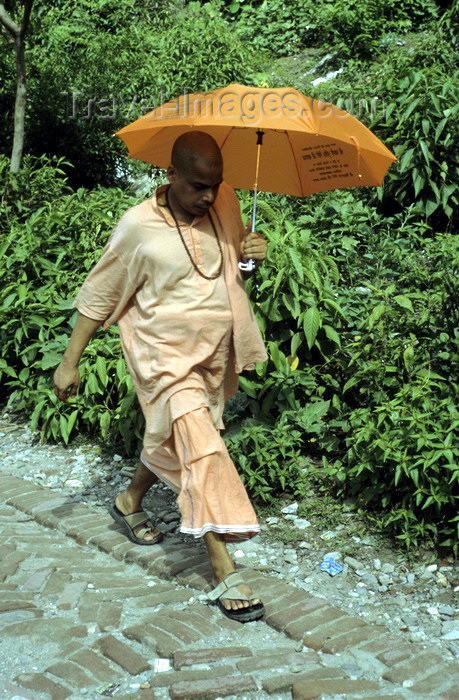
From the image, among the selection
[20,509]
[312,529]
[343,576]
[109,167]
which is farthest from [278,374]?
[109,167]

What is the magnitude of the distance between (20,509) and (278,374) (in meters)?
1.50

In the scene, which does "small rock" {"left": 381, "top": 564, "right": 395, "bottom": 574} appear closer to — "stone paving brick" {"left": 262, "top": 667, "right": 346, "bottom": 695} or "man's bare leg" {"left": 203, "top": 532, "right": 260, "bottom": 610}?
"man's bare leg" {"left": 203, "top": 532, "right": 260, "bottom": 610}

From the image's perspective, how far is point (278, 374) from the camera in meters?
4.62

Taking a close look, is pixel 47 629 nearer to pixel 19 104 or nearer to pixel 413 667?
pixel 413 667

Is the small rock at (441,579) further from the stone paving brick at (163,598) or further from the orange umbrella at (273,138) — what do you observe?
the orange umbrella at (273,138)

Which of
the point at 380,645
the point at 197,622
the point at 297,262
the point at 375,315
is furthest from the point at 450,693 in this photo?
the point at 297,262

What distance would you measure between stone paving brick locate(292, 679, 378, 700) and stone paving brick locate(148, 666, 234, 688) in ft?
0.87

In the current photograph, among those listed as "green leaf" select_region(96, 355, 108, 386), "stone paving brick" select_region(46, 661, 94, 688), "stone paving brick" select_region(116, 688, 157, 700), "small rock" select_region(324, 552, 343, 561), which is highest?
"green leaf" select_region(96, 355, 108, 386)

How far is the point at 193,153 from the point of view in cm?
347

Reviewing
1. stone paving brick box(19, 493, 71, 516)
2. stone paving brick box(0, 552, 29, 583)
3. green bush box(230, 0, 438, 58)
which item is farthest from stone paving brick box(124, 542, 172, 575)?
green bush box(230, 0, 438, 58)

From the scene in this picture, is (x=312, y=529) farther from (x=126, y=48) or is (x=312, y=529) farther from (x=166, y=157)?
(x=126, y=48)

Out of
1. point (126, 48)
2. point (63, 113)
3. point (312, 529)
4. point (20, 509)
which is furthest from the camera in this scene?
point (126, 48)

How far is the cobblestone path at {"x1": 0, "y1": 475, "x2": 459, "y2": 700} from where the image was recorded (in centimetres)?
297

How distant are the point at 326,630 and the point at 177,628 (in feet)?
1.83
